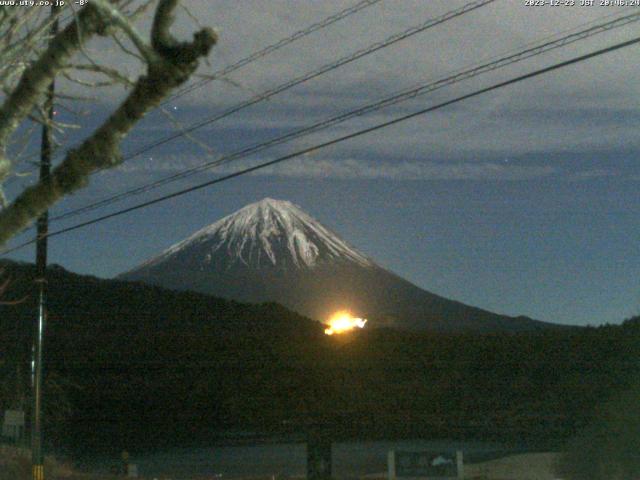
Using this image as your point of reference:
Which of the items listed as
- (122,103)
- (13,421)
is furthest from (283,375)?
(122,103)

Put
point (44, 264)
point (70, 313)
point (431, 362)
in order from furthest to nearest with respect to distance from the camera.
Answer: point (70, 313), point (431, 362), point (44, 264)

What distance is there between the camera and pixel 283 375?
159 ft

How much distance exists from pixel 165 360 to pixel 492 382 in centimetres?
1601

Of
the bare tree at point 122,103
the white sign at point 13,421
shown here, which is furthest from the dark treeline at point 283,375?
the bare tree at point 122,103

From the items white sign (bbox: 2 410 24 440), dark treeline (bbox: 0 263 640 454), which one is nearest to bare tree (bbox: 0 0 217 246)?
white sign (bbox: 2 410 24 440)

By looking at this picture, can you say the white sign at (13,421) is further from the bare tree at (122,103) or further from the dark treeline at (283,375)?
the bare tree at (122,103)

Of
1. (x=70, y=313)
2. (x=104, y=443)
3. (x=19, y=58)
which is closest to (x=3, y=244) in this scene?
(x=19, y=58)

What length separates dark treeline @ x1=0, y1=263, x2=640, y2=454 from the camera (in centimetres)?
3947

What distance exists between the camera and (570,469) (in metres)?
24.7

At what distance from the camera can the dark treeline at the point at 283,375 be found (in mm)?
39469

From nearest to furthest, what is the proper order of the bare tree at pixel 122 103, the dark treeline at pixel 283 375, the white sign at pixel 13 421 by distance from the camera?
the bare tree at pixel 122 103 < the white sign at pixel 13 421 < the dark treeline at pixel 283 375

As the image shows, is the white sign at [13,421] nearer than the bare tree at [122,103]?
No

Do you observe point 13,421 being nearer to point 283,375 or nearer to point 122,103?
point 122,103

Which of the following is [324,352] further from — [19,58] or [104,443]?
[19,58]
